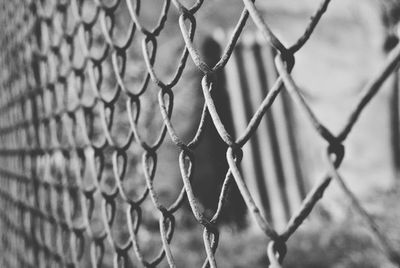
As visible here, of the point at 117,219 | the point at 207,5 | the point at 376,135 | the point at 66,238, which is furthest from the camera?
the point at 376,135

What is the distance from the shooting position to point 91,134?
1120 mm

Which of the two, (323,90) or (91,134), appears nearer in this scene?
(91,134)

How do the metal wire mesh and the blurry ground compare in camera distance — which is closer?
the metal wire mesh

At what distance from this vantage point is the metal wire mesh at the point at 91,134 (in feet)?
1.50

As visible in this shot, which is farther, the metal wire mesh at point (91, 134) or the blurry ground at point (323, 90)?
the blurry ground at point (323, 90)

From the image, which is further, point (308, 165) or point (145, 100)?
point (308, 165)

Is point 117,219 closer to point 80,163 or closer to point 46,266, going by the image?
point 46,266

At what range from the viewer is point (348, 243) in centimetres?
310

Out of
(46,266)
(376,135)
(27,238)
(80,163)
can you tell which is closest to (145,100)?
(27,238)

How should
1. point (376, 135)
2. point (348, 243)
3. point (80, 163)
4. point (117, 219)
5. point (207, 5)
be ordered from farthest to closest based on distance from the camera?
point (376, 135)
point (207, 5)
point (348, 243)
point (117, 219)
point (80, 163)

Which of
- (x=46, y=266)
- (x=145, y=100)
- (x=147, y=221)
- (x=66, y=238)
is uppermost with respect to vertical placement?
(x=145, y=100)

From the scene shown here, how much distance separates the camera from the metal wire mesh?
46cm

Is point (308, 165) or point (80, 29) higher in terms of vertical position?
point (80, 29)

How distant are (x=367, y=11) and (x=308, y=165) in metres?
1.88
